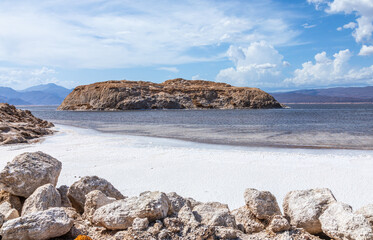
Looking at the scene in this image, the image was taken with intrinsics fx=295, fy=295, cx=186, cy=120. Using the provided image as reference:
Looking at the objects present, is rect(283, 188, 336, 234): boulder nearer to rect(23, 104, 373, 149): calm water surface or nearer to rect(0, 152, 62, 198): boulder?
rect(0, 152, 62, 198): boulder

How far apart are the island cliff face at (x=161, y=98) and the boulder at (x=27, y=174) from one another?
10282 centimetres

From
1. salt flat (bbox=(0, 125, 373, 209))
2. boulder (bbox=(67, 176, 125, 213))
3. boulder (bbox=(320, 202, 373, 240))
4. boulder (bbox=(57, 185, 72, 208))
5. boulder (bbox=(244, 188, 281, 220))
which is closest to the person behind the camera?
boulder (bbox=(320, 202, 373, 240))

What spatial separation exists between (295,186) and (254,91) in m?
114

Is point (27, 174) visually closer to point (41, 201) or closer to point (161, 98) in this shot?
point (41, 201)

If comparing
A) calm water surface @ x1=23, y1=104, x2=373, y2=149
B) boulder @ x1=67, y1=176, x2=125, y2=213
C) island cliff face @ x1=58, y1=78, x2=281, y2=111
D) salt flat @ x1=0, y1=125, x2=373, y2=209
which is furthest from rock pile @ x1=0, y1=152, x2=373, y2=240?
island cliff face @ x1=58, y1=78, x2=281, y2=111

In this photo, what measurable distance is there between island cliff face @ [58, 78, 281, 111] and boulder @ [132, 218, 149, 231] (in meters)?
105

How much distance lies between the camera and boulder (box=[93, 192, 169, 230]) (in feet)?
11.8

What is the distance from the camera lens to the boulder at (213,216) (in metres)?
3.78

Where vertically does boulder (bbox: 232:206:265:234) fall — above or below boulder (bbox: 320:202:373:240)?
below

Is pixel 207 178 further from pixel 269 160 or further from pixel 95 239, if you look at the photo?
pixel 95 239

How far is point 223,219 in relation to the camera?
A: 381cm

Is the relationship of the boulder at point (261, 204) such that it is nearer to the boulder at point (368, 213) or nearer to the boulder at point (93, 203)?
the boulder at point (368, 213)

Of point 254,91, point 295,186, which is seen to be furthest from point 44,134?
point 254,91

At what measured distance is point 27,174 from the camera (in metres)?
5.04
